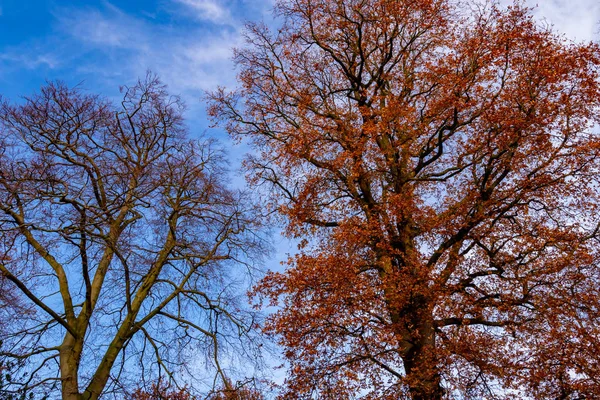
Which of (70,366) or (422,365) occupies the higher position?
(70,366)

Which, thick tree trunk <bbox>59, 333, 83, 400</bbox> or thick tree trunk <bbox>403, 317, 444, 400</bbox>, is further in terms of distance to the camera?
thick tree trunk <bbox>59, 333, 83, 400</bbox>

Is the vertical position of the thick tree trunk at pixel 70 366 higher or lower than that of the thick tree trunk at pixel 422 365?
higher

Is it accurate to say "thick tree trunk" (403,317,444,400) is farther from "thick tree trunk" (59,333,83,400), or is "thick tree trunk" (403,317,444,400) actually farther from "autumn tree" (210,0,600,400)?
"thick tree trunk" (59,333,83,400)

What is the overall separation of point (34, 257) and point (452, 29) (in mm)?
14459

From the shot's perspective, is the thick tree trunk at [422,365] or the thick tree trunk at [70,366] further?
the thick tree trunk at [70,366]

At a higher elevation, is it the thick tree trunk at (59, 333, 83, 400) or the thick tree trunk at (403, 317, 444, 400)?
the thick tree trunk at (59, 333, 83, 400)

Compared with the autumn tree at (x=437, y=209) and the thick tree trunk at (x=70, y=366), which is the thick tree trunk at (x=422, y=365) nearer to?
the autumn tree at (x=437, y=209)

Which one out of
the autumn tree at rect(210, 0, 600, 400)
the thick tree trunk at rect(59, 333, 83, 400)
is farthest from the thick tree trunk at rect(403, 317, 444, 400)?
the thick tree trunk at rect(59, 333, 83, 400)

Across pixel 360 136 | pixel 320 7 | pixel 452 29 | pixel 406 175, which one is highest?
pixel 320 7

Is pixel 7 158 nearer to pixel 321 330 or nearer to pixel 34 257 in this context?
pixel 34 257

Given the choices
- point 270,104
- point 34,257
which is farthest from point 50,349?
point 270,104

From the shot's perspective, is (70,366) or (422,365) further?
(70,366)

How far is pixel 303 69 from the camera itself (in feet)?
57.7

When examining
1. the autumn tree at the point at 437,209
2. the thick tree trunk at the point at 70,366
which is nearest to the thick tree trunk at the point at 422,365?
the autumn tree at the point at 437,209
